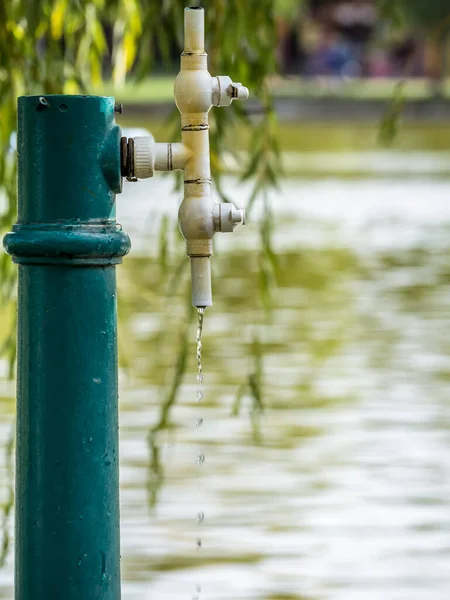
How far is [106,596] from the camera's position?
2596 mm

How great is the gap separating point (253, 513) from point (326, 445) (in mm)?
1042

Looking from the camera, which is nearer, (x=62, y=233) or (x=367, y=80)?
(x=62, y=233)

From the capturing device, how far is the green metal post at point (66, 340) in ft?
8.21

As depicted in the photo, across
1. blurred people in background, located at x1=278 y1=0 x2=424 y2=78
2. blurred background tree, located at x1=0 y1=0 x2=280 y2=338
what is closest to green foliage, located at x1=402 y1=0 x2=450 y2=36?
blurred people in background, located at x1=278 y1=0 x2=424 y2=78

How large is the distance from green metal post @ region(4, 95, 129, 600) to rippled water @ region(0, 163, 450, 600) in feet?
4.98

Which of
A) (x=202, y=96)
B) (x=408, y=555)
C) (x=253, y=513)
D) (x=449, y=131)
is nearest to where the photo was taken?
(x=202, y=96)

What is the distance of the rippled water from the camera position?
440cm

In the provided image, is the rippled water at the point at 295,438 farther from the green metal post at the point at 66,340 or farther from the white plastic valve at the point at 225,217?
the green metal post at the point at 66,340

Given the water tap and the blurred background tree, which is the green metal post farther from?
the blurred background tree

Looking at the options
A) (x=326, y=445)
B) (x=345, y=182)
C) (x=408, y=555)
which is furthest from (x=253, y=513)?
(x=345, y=182)

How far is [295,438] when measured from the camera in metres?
6.14

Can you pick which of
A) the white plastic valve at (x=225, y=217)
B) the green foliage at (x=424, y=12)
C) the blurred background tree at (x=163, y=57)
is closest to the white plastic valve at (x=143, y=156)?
the white plastic valve at (x=225, y=217)

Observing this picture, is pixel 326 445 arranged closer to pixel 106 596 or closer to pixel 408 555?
pixel 408 555

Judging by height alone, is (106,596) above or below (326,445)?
above
